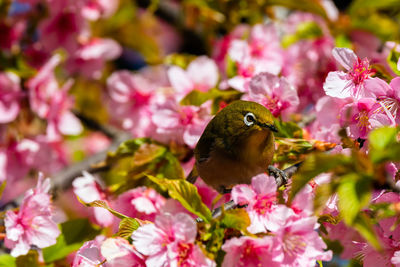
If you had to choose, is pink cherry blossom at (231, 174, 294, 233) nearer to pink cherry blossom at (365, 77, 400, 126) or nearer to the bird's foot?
the bird's foot

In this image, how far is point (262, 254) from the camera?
1.24m

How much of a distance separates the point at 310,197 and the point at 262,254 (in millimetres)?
203

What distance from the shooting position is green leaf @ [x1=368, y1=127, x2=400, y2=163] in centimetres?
98

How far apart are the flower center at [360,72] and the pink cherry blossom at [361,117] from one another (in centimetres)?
7

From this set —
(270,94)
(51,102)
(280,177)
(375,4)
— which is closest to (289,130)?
(270,94)

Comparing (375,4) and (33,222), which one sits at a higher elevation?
(375,4)

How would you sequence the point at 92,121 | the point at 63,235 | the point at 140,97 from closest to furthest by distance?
the point at 63,235 < the point at 140,97 < the point at 92,121

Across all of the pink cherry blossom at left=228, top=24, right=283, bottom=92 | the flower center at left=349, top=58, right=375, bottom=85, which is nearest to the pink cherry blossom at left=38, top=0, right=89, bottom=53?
the pink cherry blossom at left=228, top=24, right=283, bottom=92

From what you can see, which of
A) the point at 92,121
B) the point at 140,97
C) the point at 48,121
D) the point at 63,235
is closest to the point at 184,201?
the point at 63,235

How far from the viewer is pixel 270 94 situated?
1.66 m

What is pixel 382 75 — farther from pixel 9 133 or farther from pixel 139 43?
pixel 139 43

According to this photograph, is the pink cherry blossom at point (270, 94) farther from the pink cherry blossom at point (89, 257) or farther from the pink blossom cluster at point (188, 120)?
the pink cherry blossom at point (89, 257)

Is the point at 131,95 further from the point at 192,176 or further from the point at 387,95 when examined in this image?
the point at 387,95

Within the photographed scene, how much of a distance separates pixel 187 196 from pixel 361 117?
555 millimetres
